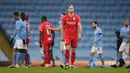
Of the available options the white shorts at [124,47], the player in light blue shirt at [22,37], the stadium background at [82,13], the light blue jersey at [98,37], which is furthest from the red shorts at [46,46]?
the stadium background at [82,13]

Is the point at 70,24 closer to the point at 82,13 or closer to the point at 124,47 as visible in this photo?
the point at 124,47

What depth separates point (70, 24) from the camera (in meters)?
14.6

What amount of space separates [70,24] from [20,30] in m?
2.44

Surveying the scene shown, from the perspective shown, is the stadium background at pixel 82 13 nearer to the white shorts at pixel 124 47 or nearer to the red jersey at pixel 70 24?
the white shorts at pixel 124 47

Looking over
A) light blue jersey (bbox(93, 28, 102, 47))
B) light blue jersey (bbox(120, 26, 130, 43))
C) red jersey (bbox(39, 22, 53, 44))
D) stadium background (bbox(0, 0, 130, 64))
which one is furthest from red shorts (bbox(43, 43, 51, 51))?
stadium background (bbox(0, 0, 130, 64))

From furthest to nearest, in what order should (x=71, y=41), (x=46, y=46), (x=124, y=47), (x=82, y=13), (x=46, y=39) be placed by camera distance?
(x=82, y=13) < (x=124, y=47) < (x=46, y=39) < (x=46, y=46) < (x=71, y=41)

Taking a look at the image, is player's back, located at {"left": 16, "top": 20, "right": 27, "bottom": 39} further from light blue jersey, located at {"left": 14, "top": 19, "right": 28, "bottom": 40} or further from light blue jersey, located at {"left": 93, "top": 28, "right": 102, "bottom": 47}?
light blue jersey, located at {"left": 93, "top": 28, "right": 102, "bottom": 47}

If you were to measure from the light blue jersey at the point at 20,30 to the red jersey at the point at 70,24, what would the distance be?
2.16m

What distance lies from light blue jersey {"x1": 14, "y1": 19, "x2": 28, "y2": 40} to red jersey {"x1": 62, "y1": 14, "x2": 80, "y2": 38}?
A: 2.16 meters

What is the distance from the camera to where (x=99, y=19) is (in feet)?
81.2

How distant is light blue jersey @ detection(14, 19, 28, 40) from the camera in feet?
53.6

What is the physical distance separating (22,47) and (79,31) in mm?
2601

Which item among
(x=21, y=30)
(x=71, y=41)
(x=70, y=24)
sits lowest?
(x=71, y=41)

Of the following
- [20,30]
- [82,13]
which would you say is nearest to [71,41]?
[20,30]
